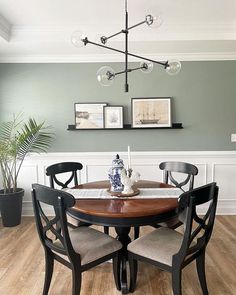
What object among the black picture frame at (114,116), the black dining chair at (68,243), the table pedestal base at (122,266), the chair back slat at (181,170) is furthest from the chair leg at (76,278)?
the black picture frame at (114,116)

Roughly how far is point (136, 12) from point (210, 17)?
88 cm

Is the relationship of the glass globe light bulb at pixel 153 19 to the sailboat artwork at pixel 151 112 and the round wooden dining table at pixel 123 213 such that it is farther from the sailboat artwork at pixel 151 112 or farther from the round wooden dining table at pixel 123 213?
the sailboat artwork at pixel 151 112

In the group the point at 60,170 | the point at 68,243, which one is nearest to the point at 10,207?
the point at 60,170

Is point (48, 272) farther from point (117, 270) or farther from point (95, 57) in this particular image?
point (95, 57)

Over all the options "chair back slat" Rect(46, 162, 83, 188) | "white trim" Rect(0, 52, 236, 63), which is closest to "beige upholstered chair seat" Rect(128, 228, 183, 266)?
"chair back slat" Rect(46, 162, 83, 188)

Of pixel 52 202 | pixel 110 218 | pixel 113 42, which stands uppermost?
pixel 113 42

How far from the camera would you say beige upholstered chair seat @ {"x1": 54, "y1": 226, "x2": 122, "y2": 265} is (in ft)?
5.81

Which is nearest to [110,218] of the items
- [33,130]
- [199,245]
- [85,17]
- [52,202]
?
[52,202]

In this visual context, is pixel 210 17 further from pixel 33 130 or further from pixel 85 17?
pixel 33 130

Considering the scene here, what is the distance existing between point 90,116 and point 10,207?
1666 millimetres

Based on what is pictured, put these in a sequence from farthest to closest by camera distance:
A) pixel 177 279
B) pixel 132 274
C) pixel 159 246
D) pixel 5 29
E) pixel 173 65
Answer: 1. pixel 5 29
2. pixel 173 65
3. pixel 132 274
4. pixel 159 246
5. pixel 177 279

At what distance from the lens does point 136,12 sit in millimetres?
2752

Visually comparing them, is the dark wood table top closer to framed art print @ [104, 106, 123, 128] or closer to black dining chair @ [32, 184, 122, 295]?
black dining chair @ [32, 184, 122, 295]

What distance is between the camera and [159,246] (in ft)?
6.01
